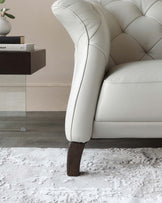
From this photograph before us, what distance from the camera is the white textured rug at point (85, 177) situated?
1207mm

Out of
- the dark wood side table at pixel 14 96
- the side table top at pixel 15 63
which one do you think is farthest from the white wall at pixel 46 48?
the side table top at pixel 15 63

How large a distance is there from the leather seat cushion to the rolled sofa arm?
1.8 inches

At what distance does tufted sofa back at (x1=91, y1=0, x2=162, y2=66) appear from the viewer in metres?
1.88

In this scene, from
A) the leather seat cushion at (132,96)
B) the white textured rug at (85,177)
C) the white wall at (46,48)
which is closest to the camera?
the white textured rug at (85,177)

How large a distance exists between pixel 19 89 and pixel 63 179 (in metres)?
0.94

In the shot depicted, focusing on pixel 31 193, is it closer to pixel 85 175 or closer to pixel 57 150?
pixel 85 175

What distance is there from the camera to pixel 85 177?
139 centimetres

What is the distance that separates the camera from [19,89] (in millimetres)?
2178

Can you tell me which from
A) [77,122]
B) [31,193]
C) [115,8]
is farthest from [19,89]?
[31,193]

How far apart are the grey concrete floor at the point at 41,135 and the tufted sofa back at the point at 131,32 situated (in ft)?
1.45

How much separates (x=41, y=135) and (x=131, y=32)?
30.9 inches

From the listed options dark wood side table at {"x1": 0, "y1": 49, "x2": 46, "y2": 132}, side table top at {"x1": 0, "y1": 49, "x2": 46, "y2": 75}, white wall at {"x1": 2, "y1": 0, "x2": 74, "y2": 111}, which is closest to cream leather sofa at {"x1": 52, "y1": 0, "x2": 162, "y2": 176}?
side table top at {"x1": 0, "y1": 49, "x2": 46, "y2": 75}

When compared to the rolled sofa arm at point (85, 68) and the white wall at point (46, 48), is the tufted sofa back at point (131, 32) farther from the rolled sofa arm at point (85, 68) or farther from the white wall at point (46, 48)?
the white wall at point (46, 48)

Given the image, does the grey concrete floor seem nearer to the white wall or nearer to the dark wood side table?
the dark wood side table
